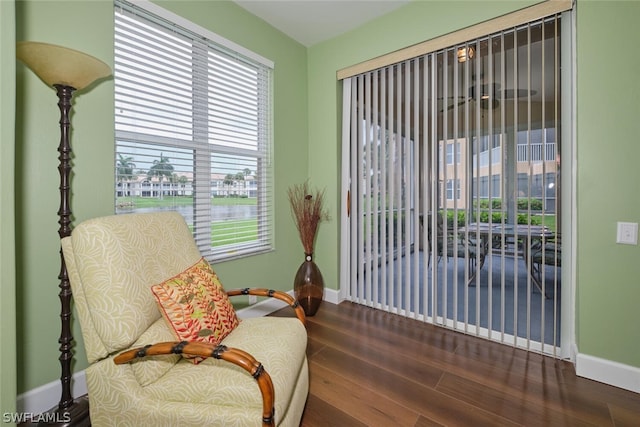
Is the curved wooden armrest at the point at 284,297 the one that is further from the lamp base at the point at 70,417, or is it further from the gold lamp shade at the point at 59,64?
the gold lamp shade at the point at 59,64

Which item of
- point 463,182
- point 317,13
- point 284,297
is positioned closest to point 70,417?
point 284,297

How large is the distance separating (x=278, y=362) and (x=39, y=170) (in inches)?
64.2

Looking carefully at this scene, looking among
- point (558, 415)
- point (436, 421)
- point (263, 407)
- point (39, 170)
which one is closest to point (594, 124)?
point (558, 415)

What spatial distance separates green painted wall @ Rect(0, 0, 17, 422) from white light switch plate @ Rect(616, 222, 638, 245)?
3035 millimetres

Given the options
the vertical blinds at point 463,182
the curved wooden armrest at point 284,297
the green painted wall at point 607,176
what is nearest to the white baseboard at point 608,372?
the green painted wall at point 607,176

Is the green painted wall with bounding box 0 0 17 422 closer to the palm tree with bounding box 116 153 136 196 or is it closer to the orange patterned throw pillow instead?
the orange patterned throw pillow

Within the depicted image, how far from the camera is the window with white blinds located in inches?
74.1

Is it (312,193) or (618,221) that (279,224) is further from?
(618,221)

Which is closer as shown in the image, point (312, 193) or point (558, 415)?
point (558, 415)

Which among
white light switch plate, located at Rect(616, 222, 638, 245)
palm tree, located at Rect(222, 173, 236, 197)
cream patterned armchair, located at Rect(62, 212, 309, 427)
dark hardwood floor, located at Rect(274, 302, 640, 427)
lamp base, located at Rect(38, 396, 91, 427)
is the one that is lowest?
dark hardwood floor, located at Rect(274, 302, 640, 427)

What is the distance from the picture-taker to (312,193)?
10.6 ft

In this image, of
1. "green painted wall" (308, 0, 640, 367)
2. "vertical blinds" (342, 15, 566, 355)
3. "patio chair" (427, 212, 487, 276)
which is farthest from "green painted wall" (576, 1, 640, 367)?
"patio chair" (427, 212, 487, 276)

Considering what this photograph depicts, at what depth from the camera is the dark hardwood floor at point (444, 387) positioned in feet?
4.87

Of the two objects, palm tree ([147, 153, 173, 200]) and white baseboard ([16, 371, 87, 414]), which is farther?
palm tree ([147, 153, 173, 200])
